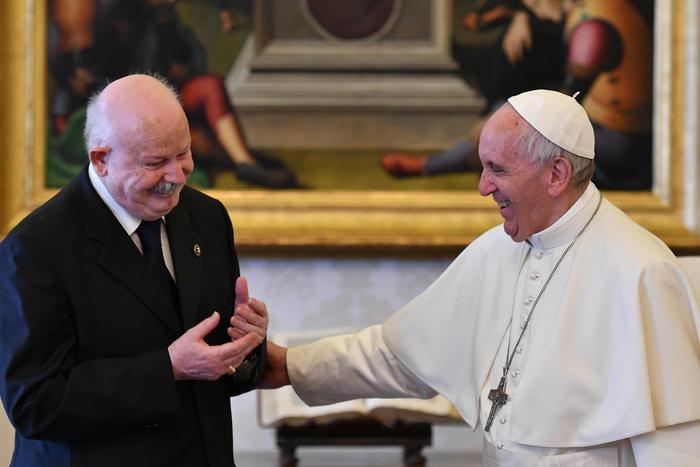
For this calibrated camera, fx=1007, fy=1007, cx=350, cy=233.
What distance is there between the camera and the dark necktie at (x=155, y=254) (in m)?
2.41

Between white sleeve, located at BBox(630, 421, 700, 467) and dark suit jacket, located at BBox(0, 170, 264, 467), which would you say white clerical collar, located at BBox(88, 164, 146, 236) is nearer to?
dark suit jacket, located at BBox(0, 170, 264, 467)

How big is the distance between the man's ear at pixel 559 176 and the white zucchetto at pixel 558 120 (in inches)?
1.5

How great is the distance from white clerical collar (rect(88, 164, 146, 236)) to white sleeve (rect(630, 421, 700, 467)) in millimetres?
1355

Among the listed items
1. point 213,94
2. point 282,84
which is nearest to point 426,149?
point 282,84

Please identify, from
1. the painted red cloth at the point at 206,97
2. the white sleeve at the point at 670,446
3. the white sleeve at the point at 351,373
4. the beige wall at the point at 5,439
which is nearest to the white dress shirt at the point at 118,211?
the beige wall at the point at 5,439

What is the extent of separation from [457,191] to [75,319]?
2.73m

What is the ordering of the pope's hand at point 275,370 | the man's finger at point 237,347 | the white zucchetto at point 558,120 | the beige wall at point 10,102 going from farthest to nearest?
the beige wall at point 10,102
the pope's hand at point 275,370
the white zucchetto at point 558,120
the man's finger at point 237,347

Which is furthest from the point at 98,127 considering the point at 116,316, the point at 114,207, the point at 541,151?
the point at 541,151

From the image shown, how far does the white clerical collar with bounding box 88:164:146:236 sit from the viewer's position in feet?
7.84

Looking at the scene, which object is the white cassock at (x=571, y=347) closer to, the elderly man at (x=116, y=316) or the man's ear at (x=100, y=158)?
the elderly man at (x=116, y=316)

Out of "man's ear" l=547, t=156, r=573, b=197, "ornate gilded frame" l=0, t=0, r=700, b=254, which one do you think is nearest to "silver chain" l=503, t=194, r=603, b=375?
"man's ear" l=547, t=156, r=573, b=197

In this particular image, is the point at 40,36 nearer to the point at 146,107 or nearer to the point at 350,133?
the point at 350,133

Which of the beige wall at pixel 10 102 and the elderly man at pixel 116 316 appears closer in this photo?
the elderly man at pixel 116 316

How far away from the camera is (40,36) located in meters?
4.62
